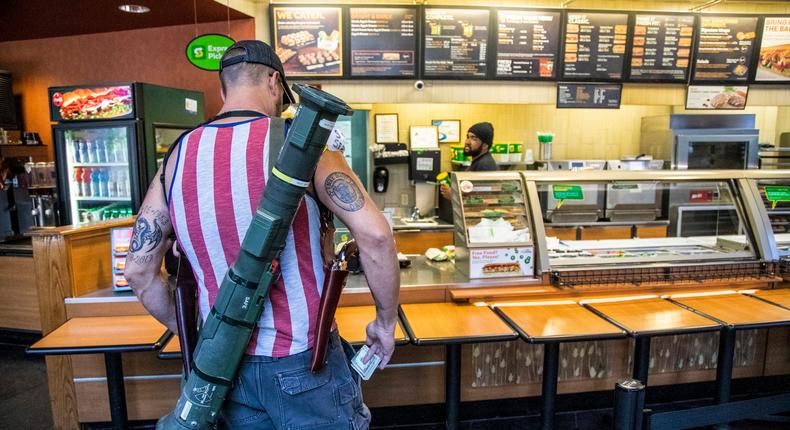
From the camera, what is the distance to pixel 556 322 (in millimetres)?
2486

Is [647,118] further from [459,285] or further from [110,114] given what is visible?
[110,114]

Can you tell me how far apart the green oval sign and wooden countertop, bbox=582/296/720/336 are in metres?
3.15

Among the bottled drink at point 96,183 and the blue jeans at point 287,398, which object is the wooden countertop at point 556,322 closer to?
the blue jeans at point 287,398

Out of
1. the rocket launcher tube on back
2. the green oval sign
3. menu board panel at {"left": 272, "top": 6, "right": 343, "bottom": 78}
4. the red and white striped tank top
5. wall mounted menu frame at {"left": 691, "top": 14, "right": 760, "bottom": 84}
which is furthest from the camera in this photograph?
wall mounted menu frame at {"left": 691, "top": 14, "right": 760, "bottom": 84}

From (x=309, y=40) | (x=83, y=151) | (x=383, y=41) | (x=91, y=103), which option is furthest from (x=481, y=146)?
(x=83, y=151)

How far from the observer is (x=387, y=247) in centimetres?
133

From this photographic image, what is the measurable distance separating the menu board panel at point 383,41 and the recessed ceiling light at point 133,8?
70.6 inches

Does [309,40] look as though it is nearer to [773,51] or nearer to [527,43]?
[527,43]

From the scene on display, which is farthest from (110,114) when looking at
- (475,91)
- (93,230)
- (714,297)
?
(714,297)

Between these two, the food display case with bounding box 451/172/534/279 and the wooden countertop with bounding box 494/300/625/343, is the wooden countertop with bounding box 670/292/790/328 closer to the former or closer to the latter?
the wooden countertop with bounding box 494/300/625/343

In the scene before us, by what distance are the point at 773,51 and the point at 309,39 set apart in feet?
15.0

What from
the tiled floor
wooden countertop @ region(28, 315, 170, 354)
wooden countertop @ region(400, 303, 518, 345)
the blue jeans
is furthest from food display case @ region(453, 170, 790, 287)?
wooden countertop @ region(28, 315, 170, 354)

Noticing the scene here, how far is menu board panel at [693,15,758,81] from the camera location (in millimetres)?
4699

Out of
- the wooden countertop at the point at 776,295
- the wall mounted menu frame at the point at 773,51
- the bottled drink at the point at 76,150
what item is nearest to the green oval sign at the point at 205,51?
the bottled drink at the point at 76,150
